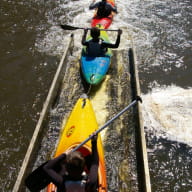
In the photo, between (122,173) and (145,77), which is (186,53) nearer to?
(145,77)

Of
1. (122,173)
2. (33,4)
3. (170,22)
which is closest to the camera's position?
A: (122,173)

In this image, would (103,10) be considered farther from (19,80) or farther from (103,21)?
(19,80)

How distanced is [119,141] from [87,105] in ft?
3.58

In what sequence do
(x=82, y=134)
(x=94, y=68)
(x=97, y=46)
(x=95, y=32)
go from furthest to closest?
(x=97, y=46) < (x=95, y=32) < (x=94, y=68) < (x=82, y=134)

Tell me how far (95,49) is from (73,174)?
16.0ft

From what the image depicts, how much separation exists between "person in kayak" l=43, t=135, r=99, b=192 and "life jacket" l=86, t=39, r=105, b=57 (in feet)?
13.7

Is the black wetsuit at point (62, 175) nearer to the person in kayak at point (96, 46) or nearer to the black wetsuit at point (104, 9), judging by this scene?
the person in kayak at point (96, 46)

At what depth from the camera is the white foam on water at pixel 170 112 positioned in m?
6.35

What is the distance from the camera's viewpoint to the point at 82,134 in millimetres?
5102

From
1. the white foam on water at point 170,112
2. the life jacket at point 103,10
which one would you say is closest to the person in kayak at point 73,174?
the white foam on water at point 170,112

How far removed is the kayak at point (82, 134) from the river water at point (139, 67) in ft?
4.41

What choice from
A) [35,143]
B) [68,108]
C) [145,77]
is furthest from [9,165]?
[145,77]

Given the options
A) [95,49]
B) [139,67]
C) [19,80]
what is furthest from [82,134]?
[139,67]

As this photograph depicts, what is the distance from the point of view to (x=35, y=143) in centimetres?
527
